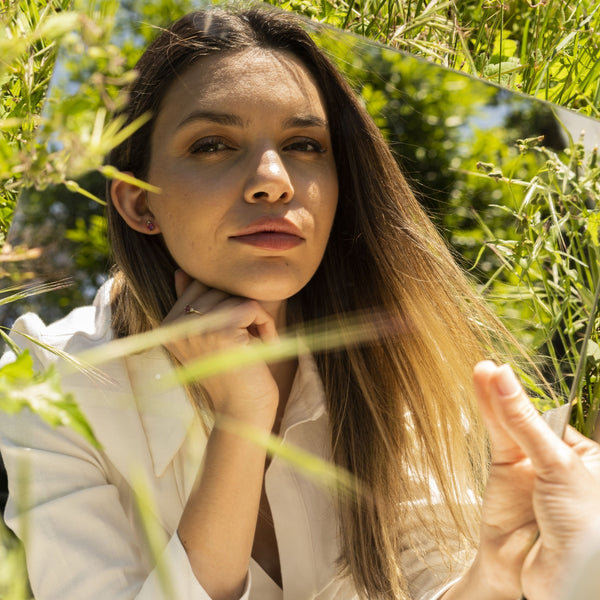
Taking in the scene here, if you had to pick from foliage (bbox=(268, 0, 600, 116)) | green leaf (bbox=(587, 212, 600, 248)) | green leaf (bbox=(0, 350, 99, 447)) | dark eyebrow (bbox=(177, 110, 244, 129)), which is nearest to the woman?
dark eyebrow (bbox=(177, 110, 244, 129))

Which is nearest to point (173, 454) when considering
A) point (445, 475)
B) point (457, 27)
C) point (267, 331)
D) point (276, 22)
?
point (267, 331)

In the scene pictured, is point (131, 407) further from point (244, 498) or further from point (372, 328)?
point (372, 328)

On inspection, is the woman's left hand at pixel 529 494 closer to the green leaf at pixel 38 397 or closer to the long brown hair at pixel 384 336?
the long brown hair at pixel 384 336

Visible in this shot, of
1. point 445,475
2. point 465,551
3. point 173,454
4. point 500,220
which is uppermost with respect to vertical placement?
point 500,220

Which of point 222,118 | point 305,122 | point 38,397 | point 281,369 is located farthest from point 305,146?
point 38,397

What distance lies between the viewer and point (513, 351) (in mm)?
1336

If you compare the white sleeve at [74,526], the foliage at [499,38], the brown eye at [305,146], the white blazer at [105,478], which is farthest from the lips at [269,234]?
the foliage at [499,38]

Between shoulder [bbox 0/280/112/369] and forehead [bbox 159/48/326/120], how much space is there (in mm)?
302

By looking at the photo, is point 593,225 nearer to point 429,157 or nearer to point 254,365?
point 429,157

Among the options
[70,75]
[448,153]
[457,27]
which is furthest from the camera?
[457,27]

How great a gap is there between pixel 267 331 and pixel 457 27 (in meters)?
1.05

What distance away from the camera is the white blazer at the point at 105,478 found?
3.53 ft

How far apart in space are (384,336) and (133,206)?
49 cm

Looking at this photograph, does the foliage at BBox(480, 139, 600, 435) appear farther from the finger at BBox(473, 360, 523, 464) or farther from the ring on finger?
the ring on finger
